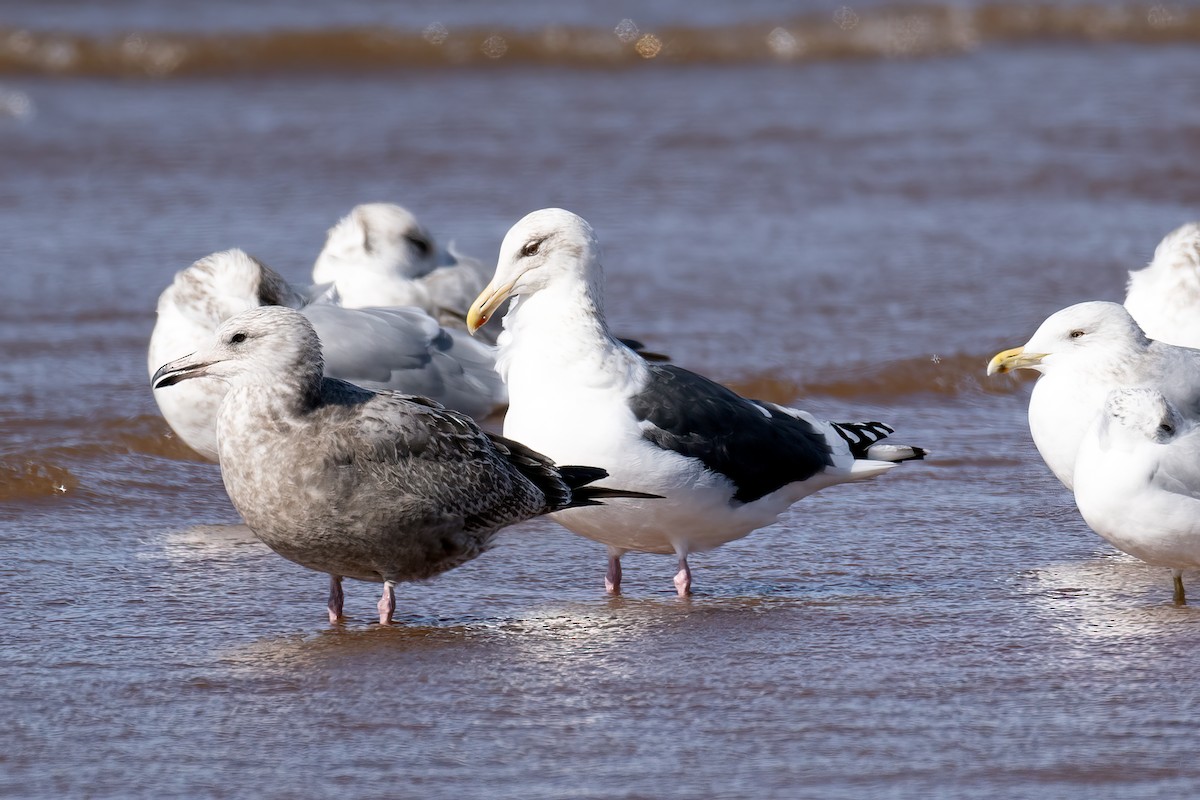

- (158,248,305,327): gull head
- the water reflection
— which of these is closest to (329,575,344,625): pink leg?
the water reflection

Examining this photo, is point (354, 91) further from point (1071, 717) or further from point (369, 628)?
point (1071, 717)

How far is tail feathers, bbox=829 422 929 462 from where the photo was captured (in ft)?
18.4

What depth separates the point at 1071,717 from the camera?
415 centimetres

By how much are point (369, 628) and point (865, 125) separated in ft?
30.4

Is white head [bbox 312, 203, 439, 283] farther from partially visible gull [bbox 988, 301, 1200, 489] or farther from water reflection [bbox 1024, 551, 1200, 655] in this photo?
water reflection [bbox 1024, 551, 1200, 655]

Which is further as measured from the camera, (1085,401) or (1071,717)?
(1085,401)

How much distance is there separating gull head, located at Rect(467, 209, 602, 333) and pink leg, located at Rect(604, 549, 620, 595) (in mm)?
794

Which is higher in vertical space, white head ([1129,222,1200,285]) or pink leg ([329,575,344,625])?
white head ([1129,222,1200,285])

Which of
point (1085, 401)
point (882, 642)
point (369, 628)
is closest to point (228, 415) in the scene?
point (369, 628)

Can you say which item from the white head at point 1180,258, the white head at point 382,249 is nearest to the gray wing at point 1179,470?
the white head at point 1180,258

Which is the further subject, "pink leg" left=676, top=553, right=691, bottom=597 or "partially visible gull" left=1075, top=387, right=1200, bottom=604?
"pink leg" left=676, top=553, right=691, bottom=597

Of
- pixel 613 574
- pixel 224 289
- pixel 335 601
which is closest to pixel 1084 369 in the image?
pixel 613 574

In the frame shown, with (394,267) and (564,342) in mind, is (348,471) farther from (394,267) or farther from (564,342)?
(394,267)

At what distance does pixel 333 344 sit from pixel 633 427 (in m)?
1.73
